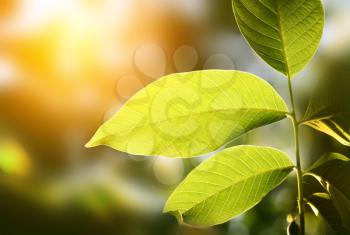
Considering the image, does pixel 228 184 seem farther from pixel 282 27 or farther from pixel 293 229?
pixel 282 27

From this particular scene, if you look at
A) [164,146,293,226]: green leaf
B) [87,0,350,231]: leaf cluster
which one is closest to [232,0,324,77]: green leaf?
[87,0,350,231]: leaf cluster

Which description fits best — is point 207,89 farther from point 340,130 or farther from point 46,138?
point 46,138

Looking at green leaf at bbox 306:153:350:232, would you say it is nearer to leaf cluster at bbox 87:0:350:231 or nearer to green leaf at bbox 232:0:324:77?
leaf cluster at bbox 87:0:350:231

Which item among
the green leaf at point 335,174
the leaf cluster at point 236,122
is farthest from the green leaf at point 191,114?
the green leaf at point 335,174

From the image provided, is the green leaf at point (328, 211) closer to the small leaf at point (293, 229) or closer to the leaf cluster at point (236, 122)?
the leaf cluster at point (236, 122)

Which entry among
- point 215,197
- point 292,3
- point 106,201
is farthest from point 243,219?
point 292,3

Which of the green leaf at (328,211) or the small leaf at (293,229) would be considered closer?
the small leaf at (293,229)
